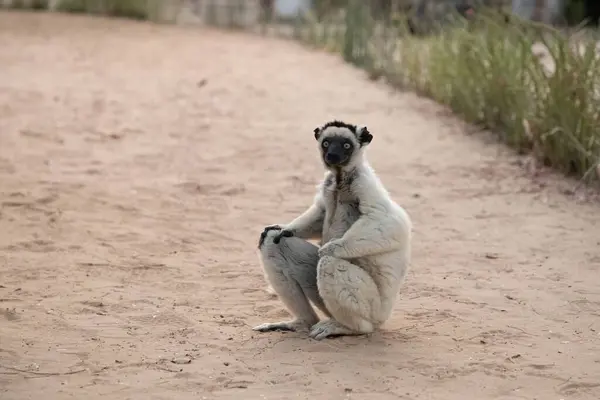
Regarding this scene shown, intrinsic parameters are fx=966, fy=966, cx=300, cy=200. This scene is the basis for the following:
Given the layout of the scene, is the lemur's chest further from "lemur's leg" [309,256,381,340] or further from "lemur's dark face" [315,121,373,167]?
"lemur's leg" [309,256,381,340]

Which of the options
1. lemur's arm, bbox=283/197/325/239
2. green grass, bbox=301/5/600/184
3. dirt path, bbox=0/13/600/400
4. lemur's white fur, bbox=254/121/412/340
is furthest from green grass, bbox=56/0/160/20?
lemur's white fur, bbox=254/121/412/340

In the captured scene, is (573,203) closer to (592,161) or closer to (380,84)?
(592,161)

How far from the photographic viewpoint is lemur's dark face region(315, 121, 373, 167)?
5648 millimetres

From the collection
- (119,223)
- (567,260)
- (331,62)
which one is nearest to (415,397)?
(567,260)

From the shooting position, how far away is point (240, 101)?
44.4 ft

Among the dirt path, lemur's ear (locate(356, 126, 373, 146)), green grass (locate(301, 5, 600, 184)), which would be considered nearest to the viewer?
the dirt path

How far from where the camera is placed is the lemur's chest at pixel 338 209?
18.7ft

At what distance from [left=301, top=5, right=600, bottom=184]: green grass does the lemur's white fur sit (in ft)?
14.2

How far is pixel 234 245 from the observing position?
26.0ft

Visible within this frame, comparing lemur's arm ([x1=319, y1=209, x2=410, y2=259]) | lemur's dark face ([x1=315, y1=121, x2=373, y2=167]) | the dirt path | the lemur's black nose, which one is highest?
lemur's dark face ([x1=315, y1=121, x2=373, y2=167])

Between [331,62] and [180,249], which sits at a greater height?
[331,62]

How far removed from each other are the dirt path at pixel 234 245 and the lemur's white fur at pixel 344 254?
18cm

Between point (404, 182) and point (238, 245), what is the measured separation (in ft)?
9.02

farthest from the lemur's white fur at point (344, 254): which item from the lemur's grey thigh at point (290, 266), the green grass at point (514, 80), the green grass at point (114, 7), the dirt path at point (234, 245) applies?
the green grass at point (114, 7)
